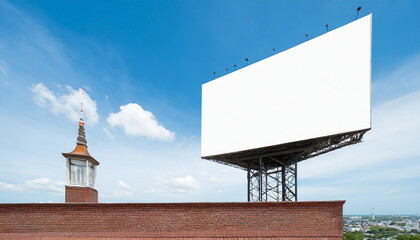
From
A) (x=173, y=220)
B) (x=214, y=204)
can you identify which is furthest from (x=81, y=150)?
(x=214, y=204)

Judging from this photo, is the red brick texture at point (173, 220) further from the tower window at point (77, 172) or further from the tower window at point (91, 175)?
the tower window at point (91, 175)

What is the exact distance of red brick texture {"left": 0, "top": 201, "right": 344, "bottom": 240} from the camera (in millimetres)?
8430

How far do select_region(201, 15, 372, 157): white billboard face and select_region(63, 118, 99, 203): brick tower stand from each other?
9.89 metres

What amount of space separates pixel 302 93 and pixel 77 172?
15657mm

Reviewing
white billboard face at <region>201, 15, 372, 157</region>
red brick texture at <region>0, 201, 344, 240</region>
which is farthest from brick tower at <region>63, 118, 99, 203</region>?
white billboard face at <region>201, 15, 372, 157</region>

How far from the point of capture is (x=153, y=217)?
8.95 metres

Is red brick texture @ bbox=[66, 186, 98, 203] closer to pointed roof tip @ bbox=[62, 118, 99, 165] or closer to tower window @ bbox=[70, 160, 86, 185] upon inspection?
tower window @ bbox=[70, 160, 86, 185]

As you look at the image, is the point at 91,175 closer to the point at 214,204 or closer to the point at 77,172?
the point at 77,172

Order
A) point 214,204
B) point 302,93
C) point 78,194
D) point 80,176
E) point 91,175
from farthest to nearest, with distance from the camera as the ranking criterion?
point 302,93 < point 91,175 < point 80,176 < point 78,194 < point 214,204

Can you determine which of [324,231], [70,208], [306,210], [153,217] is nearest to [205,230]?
[153,217]

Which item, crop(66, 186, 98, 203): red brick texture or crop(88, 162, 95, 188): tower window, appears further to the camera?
crop(88, 162, 95, 188): tower window

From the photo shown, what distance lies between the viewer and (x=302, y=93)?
52.3 feet

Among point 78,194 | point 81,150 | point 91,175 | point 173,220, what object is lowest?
point 173,220

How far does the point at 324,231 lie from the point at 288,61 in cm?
1268
